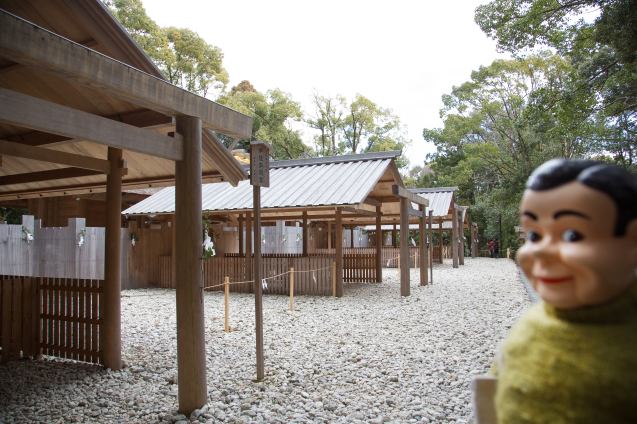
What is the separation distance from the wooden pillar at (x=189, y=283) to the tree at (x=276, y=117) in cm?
2573

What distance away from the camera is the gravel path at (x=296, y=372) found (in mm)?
3758

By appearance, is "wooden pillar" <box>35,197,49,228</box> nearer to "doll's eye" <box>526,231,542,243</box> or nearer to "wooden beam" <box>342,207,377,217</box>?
"wooden beam" <box>342,207,377,217</box>

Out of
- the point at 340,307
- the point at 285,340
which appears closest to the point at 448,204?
the point at 340,307

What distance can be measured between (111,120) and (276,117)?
28.3 m

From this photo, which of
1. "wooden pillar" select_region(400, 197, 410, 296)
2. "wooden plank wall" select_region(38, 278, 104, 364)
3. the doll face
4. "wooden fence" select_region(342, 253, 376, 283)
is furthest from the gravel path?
"wooden fence" select_region(342, 253, 376, 283)

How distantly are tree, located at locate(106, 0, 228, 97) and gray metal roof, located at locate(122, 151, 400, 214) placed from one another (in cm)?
975

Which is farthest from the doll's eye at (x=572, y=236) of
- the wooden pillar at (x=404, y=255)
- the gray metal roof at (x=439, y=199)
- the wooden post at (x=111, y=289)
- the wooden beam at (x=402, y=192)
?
the gray metal roof at (x=439, y=199)

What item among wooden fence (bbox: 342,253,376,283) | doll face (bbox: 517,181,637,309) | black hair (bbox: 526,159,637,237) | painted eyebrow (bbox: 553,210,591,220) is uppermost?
black hair (bbox: 526,159,637,237)

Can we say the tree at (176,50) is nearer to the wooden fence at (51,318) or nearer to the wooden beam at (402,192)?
the wooden beam at (402,192)

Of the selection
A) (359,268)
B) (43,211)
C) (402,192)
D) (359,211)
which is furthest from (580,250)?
(43,211)

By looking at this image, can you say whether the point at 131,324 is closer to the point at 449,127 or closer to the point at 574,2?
the point at 574,2

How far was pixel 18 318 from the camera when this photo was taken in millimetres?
5250

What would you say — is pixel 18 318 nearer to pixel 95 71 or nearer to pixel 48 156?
pixel 48 156

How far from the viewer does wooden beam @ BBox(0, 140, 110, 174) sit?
4094 millimetres
